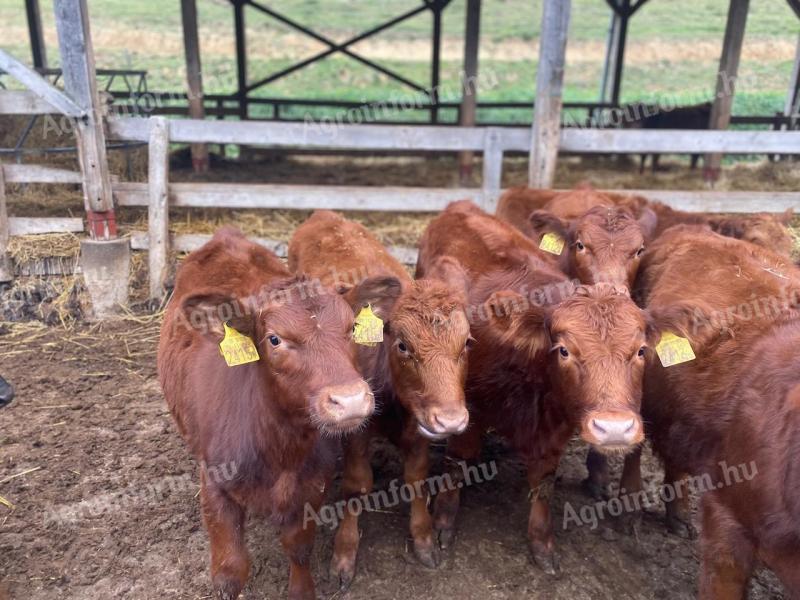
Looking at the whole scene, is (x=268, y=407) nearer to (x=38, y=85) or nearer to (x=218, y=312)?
(x=218, y=312)

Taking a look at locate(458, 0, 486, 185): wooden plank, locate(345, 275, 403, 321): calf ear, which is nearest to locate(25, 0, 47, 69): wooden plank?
locate(458, 0, 486, 185): wooden plank

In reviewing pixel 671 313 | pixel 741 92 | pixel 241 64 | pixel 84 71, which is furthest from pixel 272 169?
pixel 741 92

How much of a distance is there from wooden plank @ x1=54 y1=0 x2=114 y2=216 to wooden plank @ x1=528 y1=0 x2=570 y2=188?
437 centimetres

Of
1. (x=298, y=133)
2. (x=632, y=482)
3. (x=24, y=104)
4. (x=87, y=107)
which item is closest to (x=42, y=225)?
(x=24, y=104)

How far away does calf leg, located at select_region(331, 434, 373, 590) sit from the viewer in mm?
3559

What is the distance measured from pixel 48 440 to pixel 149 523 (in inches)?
51.5

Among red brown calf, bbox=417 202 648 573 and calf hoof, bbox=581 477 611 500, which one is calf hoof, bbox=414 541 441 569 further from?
calf hoof, bbox=581 477 611 500

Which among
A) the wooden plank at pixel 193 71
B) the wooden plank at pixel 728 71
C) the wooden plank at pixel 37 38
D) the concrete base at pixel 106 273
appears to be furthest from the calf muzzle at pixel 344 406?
the wooden plank at pixel 37 38

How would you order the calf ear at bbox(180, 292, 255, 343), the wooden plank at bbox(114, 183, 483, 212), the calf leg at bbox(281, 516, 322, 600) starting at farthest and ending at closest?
the wooden plank at bbox(114, 183, 483, 212)
the calf leg at bbox(281, 516, 322, 600)
the calf ear at bbox(180, 292, 255, 343)

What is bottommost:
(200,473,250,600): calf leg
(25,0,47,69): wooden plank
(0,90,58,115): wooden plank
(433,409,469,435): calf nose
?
(200,473,250,600): calf leg

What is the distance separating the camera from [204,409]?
10.6ft

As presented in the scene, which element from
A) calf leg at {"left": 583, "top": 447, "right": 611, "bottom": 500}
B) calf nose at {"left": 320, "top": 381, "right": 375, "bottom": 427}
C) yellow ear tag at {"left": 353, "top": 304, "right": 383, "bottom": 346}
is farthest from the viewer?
calf leg at {"left": 583, "top": 447, "right": 611, "bottom": 500}

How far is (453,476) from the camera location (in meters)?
3.95

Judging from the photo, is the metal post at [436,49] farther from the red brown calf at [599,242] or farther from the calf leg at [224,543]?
the calf leg at [224,543]
